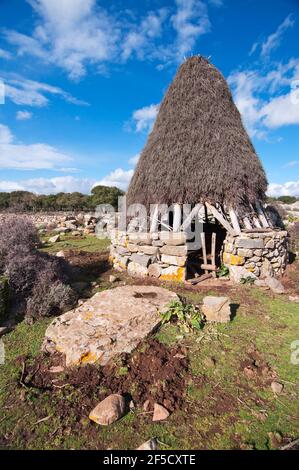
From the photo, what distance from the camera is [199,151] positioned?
7.91 metres

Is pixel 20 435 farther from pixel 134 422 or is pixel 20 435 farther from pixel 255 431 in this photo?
pixel 255 431

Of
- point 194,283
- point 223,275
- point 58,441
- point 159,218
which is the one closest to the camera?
point 58,441

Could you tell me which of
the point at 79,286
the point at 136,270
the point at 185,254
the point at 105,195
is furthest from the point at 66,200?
the point at 185,254

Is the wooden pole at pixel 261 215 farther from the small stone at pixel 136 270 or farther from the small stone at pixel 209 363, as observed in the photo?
the small stone at pixel 209 363

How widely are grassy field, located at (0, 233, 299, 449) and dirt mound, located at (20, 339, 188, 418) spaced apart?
0.04 meters

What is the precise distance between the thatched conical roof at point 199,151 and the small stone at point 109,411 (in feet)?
20.1

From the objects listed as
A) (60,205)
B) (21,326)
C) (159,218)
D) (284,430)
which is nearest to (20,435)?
(21,326)

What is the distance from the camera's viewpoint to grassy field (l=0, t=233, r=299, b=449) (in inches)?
97.1

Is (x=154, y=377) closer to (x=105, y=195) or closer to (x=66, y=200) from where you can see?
(x=105, y=195)

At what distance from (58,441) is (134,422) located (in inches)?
30.6

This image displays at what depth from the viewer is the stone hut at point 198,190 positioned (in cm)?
716

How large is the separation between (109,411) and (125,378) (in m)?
0.59

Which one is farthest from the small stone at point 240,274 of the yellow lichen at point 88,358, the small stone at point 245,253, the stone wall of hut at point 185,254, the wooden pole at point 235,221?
the yellow lichen at point 88,358

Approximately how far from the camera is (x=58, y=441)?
2.45m
